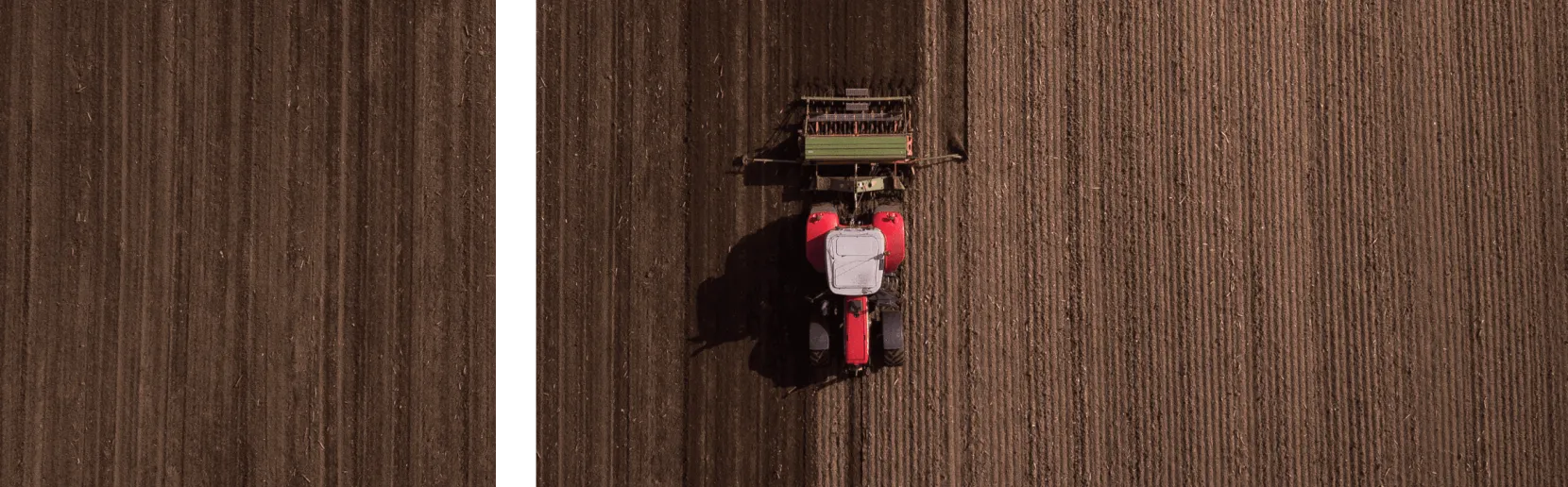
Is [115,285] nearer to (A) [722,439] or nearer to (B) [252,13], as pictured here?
(B) [252,13]

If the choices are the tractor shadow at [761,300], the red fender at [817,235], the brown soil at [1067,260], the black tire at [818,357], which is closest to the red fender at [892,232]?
the brown soil at [1067,260]

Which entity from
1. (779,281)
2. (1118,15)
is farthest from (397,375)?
(1118,15)

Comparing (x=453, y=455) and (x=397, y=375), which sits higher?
(x=397, y=375)

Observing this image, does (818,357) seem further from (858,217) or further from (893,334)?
(858,217)

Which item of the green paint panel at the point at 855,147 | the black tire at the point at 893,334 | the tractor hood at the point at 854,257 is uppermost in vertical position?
the green paint panel at the point at 855,147

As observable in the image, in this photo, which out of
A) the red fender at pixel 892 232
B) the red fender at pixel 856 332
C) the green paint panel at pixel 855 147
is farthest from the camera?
the green paint panel at pixel 855 147

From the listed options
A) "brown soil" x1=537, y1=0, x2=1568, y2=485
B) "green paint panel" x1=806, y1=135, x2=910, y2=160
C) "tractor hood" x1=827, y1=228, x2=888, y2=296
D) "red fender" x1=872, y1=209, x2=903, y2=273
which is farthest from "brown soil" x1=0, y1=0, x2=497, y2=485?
"red fender" x1=872, y1=209, x2=903, y2=273

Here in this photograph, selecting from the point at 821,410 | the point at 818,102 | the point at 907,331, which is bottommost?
the point at 821,410

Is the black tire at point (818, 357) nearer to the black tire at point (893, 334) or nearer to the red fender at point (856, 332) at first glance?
the red fender at point (856, 332)
